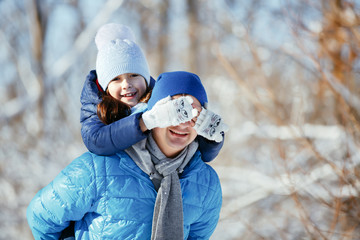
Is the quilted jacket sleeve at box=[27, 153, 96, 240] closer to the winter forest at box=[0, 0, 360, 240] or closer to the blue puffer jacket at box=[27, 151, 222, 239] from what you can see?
the blue puffer jacket at box=[27, 151, 222, 239]

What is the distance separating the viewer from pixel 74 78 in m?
13.2

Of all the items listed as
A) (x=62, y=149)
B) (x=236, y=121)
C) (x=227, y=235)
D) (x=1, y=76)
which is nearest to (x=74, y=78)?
(x=1, y=76)

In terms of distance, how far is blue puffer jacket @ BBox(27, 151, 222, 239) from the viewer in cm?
148

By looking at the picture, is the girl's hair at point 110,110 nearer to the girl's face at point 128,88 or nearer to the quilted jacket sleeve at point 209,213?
the girl's face at point 128,88

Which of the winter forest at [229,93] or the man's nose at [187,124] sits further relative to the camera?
the winter forest at [229,93]

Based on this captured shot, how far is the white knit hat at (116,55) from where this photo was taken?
1981 millimetres

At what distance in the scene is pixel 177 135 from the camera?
5.10ft

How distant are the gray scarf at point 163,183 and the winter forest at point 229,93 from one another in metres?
1.17

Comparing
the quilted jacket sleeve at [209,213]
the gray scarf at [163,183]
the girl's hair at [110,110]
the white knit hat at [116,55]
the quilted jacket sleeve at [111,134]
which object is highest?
the white knit hat at [116,55]

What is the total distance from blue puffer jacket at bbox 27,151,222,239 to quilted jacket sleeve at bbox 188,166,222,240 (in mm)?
68

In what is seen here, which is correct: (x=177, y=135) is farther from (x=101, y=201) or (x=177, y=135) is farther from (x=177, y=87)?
(x=101, y=201)

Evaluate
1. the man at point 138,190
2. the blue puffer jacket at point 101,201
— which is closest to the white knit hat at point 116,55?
the man at point 138,190

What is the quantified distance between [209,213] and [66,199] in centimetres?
62

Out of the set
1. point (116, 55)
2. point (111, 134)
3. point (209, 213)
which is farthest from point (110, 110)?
point (209, 213)
